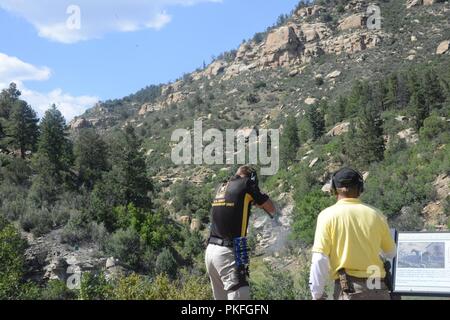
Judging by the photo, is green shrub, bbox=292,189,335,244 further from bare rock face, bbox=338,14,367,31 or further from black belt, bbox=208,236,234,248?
bare rock face, bbox=338,14,367,31

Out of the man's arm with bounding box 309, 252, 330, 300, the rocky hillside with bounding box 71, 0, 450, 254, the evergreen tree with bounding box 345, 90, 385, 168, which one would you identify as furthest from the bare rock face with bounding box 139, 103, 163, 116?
the man's arm with bounding box 309, 252, 330, 300

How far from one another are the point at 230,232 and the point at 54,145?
1096 inches

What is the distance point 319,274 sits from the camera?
3.68 m

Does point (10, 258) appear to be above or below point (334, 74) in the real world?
below

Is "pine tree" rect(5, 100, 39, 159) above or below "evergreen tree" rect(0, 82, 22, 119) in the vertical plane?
below

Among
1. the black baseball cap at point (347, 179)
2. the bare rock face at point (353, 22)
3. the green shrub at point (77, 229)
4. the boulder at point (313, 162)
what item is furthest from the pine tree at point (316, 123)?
the black baseball cap at point (347, 179)

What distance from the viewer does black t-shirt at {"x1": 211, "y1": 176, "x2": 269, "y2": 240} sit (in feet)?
16.0

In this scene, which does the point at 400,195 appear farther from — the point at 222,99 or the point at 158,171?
the point at 222,99

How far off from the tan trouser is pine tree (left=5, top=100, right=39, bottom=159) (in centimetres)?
3376

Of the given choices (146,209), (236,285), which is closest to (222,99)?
(146,209)

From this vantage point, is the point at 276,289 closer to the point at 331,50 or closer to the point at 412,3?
the point at 331,50

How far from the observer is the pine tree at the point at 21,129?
35.2 meters

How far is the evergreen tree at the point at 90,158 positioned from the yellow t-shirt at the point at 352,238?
27.8 m

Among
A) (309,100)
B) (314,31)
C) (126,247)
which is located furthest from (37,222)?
(314,31)
